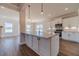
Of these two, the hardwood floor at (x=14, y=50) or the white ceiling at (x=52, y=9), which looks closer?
the white ceiling at (x=52, y=9)

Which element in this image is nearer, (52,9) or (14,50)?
(52,9)

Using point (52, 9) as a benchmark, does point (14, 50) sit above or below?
below

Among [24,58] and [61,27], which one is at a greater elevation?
[61,27]

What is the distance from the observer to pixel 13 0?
1.85 meters

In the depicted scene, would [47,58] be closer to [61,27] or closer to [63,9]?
[61,27]

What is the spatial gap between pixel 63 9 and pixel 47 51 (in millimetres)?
1140

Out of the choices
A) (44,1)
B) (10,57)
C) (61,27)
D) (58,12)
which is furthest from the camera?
(61,27)

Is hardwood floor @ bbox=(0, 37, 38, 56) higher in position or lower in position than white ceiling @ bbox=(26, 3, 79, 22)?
lower

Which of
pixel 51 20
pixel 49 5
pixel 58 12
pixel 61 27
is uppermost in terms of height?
pixel 49 5

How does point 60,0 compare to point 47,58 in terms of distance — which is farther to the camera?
point 47,58

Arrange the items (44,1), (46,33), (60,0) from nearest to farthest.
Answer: (60,0), (44,1), (46,33)

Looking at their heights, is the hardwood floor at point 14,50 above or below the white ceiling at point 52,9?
below

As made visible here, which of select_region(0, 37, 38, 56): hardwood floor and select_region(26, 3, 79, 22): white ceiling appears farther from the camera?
select_region(0, 37, 38, 56): hardwood floor

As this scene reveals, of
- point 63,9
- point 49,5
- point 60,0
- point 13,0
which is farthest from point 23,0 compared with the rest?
point 63,9
